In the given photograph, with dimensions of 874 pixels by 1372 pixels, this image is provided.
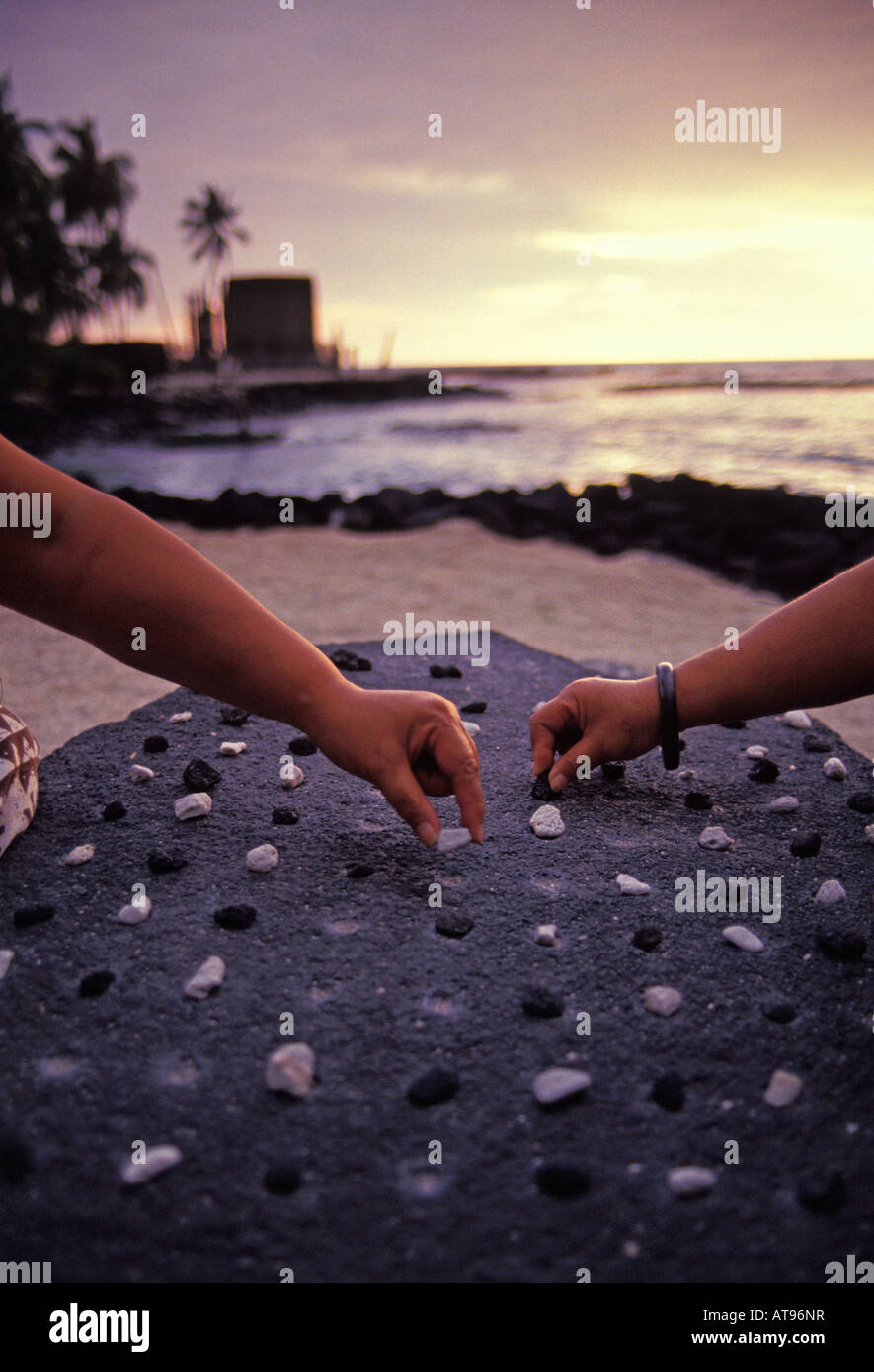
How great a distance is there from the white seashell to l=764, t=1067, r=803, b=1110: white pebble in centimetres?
167

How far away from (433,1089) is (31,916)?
921 millimetres

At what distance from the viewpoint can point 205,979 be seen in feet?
4.85

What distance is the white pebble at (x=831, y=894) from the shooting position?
68.1 inches

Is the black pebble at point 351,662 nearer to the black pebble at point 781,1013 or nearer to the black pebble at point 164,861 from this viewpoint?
the black pebble at point 164,861

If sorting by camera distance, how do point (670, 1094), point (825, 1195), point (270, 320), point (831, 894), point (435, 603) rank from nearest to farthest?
point (825, 1195), point (670, 1094), point (831, 894), point (435, 603), point (270, 320)

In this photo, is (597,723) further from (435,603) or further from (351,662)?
(435,603)

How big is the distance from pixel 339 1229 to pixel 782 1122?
25.9 inches

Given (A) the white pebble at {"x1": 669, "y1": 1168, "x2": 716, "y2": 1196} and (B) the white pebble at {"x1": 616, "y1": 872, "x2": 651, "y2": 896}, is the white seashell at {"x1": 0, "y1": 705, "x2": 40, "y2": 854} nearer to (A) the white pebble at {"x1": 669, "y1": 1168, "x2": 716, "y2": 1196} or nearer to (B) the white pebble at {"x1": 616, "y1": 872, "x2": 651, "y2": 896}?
(B) the white pebble at {"x1": 616, "y1": 872, "x2": 651, "y2": 896}

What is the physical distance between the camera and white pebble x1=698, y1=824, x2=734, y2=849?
193cm

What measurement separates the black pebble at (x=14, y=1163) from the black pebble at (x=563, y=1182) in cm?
72

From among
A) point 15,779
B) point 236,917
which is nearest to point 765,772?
Result: point 236,917

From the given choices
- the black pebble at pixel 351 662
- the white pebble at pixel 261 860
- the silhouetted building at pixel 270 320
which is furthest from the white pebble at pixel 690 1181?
the silhouetted building at pixel 270 320

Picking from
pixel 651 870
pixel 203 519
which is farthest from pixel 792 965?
pixel 203 519

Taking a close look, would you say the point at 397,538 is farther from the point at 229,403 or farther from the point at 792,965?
the point at 229,403
